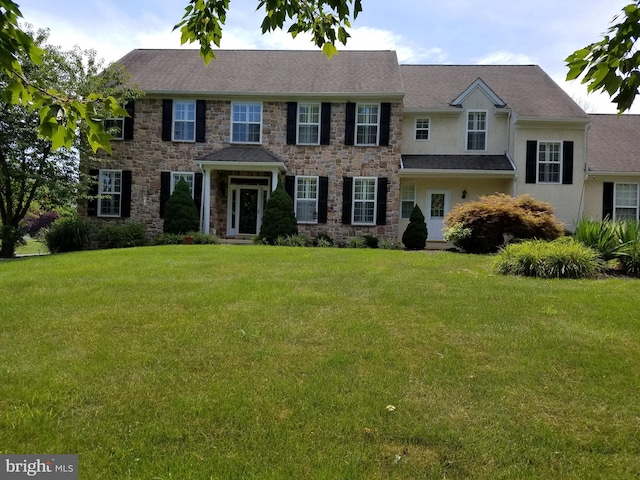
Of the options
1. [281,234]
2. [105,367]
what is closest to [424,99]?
[281,234]

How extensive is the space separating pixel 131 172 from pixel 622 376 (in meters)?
16.8

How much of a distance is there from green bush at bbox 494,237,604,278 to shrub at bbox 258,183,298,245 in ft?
25.3

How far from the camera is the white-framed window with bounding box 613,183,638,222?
55.7ft

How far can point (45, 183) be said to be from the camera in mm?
14297

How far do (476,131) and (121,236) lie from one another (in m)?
14.2

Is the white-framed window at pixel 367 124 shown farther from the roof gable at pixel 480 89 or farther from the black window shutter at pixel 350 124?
the roof gable at pixel 480 89

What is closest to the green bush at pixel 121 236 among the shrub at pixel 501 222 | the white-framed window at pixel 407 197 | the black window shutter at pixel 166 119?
the black window shutter at pixel 166 119

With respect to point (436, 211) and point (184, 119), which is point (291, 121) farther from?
point (436, 211)

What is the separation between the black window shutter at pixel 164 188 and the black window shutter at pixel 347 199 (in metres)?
6.75

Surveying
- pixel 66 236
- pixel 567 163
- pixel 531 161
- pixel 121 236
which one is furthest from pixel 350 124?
pixel 66 236

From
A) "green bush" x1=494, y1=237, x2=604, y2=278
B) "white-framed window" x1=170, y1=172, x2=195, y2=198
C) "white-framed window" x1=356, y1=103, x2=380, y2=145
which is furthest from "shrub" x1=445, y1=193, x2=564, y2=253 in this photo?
"white-framed window" x1=170, y1=172, x2=195, y2=198

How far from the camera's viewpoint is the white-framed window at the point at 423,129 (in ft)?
58.2

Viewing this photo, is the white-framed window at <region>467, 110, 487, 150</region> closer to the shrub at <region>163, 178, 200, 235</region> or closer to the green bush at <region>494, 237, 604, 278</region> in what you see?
the green bush at <region>494, 237, 604, 278</region>

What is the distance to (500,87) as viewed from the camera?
62.9 feet
